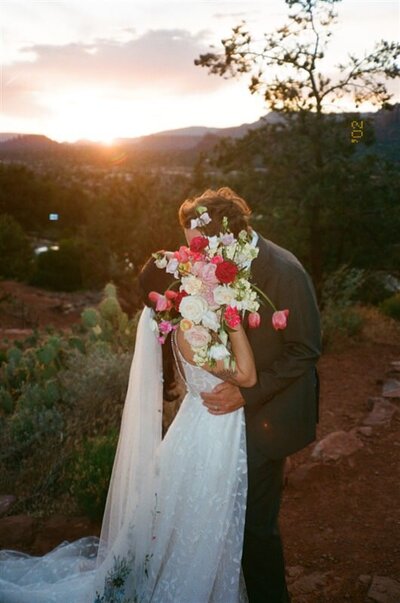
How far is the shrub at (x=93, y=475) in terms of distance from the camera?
4.46 meters

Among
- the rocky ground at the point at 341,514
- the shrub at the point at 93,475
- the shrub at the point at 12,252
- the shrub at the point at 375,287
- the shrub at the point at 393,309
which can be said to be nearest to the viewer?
the rocky ground at the point at 341,514

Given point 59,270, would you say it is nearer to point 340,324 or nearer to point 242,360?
point 340,324

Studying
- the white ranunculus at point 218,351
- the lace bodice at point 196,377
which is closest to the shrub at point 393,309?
the lace bodice at point 196,377

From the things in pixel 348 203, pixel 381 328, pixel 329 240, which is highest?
pixel 348 203

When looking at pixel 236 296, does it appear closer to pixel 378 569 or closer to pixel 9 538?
pixel 378 569

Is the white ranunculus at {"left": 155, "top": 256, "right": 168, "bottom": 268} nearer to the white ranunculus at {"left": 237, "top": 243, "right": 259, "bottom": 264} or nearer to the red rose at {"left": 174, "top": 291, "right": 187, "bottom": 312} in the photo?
the red rose at {"left": 174, "top": 291, "right": 187, "bottom": 312}

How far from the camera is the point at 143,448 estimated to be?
3434 millimetres

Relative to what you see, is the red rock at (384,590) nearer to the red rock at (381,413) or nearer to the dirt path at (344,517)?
the dirt path at (344,517)

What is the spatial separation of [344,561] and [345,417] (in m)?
2.61

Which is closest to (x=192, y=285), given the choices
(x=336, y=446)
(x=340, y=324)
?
(x=336, y=446)

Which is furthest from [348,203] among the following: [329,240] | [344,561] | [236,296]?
A: [236,296]

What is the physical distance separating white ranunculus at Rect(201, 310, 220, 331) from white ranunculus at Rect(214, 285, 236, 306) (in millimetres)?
65

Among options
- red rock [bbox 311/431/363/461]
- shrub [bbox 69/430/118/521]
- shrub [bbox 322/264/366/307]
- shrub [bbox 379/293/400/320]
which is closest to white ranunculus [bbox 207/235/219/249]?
shrub [bbox 69/430/118/521]

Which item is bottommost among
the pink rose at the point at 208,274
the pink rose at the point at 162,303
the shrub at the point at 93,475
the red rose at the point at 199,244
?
the shrub at the point at 93,475
